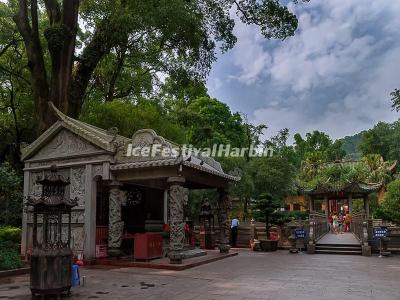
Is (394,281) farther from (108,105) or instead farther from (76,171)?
(108,105)

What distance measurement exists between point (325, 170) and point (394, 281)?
122ft

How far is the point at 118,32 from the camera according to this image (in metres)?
15.6

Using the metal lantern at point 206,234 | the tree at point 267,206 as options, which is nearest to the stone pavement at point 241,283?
the metal lantern at point 206,234

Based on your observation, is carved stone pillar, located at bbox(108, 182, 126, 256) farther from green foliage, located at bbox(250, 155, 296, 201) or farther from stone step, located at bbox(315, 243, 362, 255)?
green foliage, located at bbox(250, 155, 296, 201)

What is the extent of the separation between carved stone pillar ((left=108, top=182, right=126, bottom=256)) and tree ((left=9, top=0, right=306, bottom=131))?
480 centimetres

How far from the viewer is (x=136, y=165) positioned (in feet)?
39.7

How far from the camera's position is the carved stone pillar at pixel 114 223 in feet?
41.1

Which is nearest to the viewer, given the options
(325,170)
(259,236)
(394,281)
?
(394,281)

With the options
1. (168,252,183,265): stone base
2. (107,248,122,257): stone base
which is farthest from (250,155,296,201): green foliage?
(168,252,183,265): stone base

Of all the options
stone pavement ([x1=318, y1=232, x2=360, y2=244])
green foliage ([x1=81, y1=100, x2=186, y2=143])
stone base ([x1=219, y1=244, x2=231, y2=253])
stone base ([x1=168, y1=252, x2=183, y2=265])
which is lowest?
stone pavement ([x1=318, y1=232, x2=360, y2=244])

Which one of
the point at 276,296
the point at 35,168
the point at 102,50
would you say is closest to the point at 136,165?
the point at 35,168

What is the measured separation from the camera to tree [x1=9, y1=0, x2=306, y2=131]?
A: 1540 cm

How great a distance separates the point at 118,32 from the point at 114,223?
7399 mm

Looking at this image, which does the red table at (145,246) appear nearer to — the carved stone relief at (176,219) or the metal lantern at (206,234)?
the carved stone relief at (176,219)
